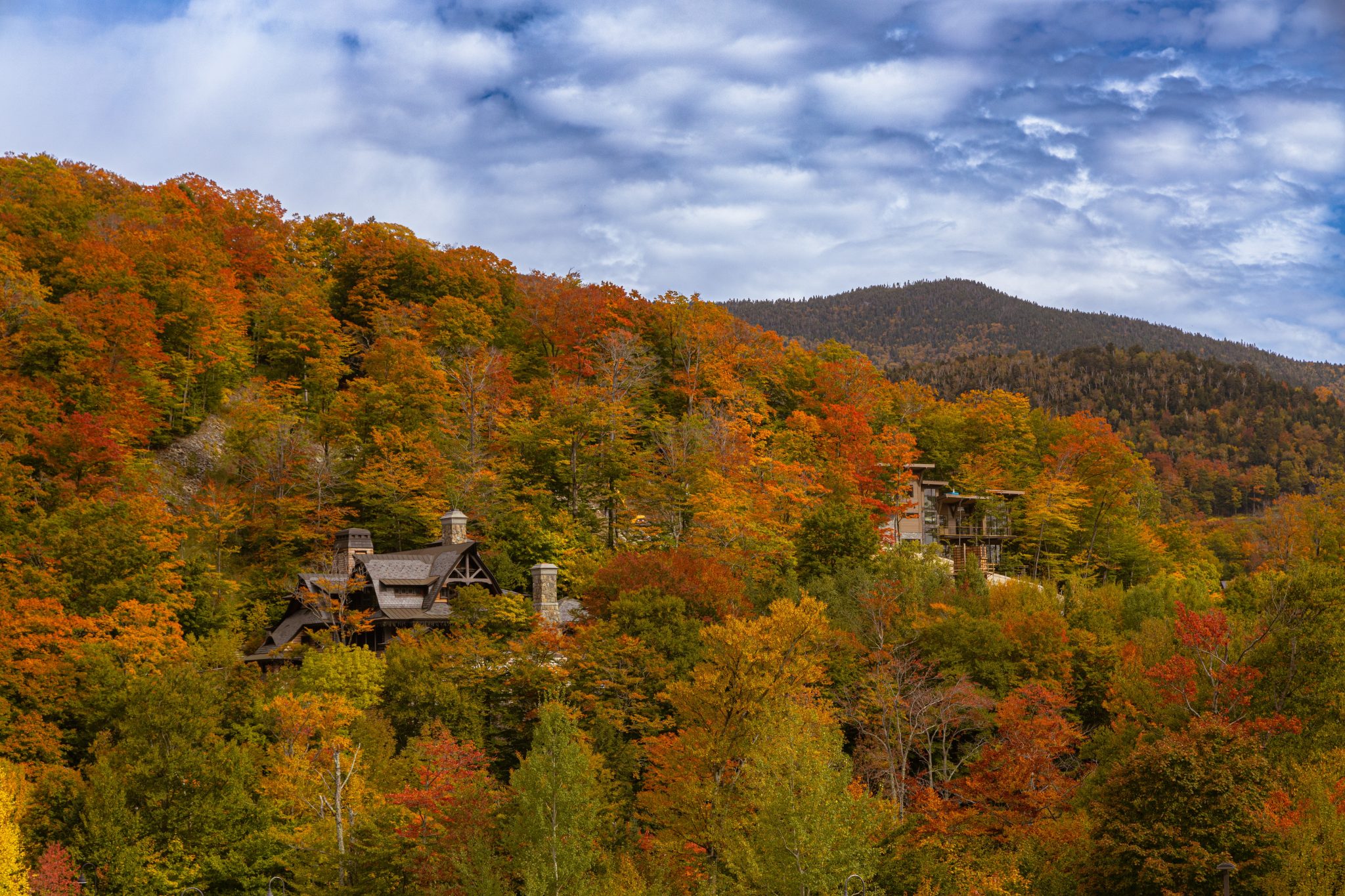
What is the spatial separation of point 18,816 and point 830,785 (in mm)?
29463

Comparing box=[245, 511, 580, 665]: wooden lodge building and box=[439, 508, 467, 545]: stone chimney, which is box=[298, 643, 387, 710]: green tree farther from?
box=[439, 508, 467, 545]: stone chimney

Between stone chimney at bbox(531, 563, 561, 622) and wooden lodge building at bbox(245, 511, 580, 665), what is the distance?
3 cm

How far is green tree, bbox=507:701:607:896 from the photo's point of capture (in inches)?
1202

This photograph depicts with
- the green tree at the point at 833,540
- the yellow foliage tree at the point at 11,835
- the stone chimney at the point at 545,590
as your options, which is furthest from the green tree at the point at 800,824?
the yellow foliage tree at the point at 11,835

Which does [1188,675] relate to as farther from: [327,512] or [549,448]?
[327,512]

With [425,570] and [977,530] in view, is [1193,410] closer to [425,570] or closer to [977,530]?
[977,530]

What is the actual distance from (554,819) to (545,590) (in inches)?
725

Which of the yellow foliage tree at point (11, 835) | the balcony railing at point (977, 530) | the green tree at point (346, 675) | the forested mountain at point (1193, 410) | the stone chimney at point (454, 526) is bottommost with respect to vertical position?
the yellow foliage tree at point (11, 835)

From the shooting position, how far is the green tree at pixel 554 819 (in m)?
30.5

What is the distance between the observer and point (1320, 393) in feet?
558

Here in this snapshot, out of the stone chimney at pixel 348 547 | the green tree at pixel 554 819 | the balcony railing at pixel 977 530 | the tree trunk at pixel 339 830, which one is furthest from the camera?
the balcony railing at pixel 977 530

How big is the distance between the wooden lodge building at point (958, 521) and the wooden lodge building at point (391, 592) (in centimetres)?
3301

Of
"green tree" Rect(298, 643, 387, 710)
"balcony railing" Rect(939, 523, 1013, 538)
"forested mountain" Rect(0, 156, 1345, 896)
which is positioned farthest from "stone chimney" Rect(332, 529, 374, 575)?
"balcony railing" Rect(939, 523, 1013, 538)

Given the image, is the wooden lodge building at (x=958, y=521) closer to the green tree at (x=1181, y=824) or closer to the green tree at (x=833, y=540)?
the green tree at (x=833, y=540)
